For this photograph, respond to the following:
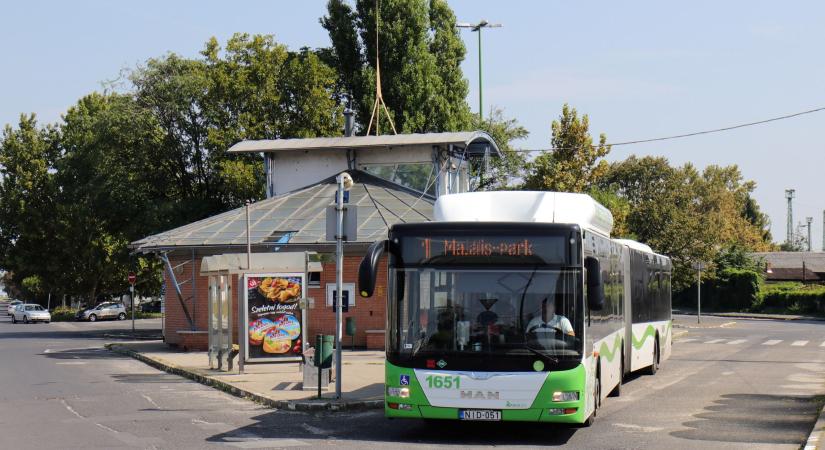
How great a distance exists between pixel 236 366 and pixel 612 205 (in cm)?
2393

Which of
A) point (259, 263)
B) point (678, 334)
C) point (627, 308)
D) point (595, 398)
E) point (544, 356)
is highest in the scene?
point (259, 263)

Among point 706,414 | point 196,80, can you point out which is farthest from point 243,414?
point 196,80

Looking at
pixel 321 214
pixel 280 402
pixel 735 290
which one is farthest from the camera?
pixel 735 290

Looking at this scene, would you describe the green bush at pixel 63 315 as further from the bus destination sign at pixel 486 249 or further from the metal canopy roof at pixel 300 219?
the bus destination sign at pixel 486 249

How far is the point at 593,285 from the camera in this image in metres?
12.7

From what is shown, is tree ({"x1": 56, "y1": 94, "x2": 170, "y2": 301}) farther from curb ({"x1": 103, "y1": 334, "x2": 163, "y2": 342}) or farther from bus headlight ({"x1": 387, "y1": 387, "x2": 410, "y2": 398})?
bus headlight ({"x1": 387, "y1": 387, "x2": 410, "y2": 398})

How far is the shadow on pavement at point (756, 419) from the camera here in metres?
13.5

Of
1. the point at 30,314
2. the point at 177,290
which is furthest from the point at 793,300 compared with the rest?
the point at 30,314

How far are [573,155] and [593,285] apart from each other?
1263 inches

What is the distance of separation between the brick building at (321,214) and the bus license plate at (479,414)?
1700 cm

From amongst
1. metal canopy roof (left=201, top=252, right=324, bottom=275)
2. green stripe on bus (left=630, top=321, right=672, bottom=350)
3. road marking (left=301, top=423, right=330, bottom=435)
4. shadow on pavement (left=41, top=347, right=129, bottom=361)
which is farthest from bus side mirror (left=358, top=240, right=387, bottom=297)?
shadow on pavement (left=41, top=347, right=129, bottom=361)

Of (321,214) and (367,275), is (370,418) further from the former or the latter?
(321,214)

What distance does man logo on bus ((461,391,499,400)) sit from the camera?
501 inches

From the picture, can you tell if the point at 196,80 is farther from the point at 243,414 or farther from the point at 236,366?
the point at 243,414
